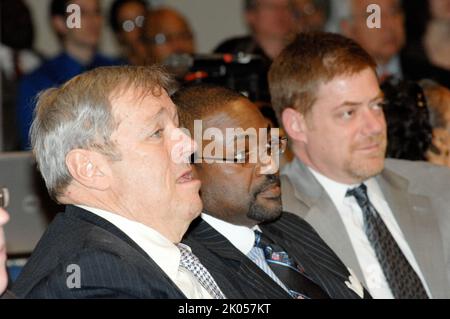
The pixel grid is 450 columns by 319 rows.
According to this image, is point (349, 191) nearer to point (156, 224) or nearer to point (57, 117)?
point (156, 224)

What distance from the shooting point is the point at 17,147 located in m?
4.04

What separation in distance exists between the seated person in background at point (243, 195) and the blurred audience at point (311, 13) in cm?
235

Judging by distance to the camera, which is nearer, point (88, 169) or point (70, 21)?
point (88, 169)

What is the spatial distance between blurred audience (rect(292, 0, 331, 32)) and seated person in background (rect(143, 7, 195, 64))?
668 mm

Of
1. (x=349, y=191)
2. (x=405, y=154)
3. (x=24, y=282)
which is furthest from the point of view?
(x=405, y=154)

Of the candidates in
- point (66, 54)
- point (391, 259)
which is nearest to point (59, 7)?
point (66, 54)

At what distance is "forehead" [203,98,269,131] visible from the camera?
212 centimetres

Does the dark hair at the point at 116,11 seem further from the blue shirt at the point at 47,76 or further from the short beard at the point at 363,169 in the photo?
the short beard at the point at 363,169

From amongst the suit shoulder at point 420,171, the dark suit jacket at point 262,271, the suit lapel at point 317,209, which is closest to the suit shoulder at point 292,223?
the dark suit jacket at point 262,271

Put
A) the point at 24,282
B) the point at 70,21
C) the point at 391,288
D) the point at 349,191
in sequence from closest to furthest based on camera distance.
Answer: the point at 24,282, the point at 391,288, the point at 349,191, the point at 70,21

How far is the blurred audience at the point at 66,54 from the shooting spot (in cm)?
374

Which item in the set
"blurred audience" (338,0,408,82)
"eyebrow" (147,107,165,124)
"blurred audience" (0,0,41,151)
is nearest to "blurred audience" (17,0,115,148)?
"blurred audience" (0,0,41,151)

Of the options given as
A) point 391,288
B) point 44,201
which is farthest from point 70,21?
point 391,288

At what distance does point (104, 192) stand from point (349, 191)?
971mm
